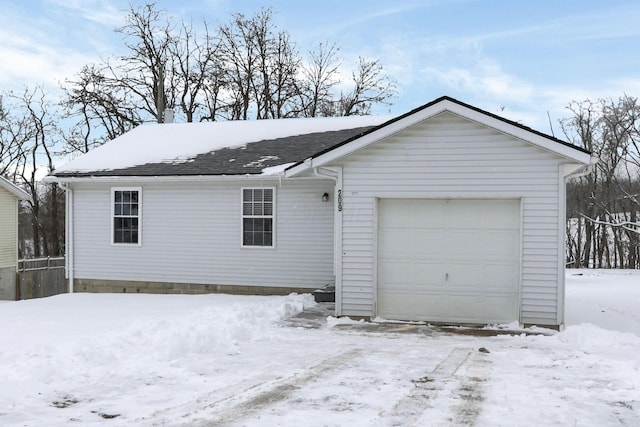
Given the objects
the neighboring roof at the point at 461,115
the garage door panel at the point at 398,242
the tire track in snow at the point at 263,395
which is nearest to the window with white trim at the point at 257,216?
the neighboring roof at the point at 461,115

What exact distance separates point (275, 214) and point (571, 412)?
9.94 metres

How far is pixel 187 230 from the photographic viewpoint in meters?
15.5

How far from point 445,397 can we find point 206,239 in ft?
33.4

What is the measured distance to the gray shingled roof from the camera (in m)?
15.1

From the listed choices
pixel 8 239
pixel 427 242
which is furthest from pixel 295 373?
pixel 8 239

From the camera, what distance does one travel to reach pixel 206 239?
15.3 meters

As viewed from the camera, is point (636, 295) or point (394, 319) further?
point (636, 295)

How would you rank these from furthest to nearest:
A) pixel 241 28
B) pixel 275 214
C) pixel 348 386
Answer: pixel 241 28 < pixel 275 214 < pixel 348 386

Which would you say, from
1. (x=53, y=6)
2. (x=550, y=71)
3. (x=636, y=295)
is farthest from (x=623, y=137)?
(x=53, y=6)

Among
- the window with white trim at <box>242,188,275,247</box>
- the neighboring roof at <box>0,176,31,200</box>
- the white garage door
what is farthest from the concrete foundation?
the white garage door

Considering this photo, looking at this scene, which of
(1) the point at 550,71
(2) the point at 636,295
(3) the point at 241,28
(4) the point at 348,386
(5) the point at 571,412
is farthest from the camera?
(3) the point at 241,28

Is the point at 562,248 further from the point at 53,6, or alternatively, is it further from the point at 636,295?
the point at 53,6

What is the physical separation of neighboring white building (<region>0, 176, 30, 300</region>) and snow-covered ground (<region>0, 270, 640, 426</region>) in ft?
54.3

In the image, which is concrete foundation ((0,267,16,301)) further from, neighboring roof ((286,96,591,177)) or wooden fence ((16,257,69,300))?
neighboring roof ((286,96,591,177))
